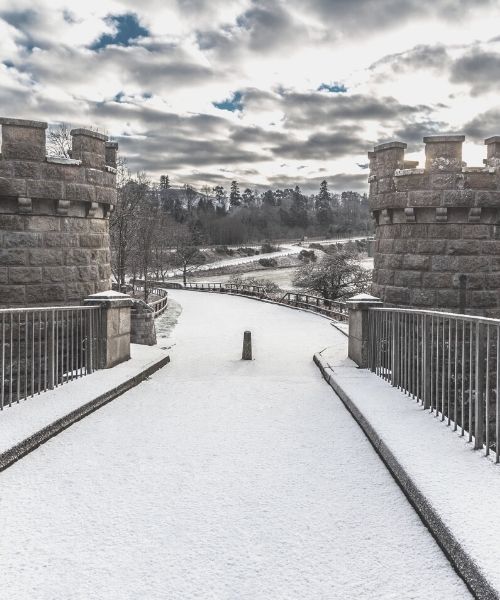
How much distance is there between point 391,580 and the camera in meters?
3.03

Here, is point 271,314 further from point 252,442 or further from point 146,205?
point 252,442

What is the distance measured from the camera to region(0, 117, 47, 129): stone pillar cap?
9078 millimetres

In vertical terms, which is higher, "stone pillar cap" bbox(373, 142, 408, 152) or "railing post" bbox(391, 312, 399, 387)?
"stone pillar cap" bbox(373, 142, 408, 152)

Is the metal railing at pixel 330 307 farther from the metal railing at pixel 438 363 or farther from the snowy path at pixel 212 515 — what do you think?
the snowy path at pixel 212 515

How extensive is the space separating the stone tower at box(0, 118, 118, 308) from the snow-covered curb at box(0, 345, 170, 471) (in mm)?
2152

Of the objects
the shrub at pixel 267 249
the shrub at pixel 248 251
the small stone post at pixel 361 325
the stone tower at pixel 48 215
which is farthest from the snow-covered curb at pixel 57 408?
the shrub at pixel 248 251

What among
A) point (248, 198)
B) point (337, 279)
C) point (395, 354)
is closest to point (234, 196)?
point (248, 198)

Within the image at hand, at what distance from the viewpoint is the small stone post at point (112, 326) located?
9109 millimetres

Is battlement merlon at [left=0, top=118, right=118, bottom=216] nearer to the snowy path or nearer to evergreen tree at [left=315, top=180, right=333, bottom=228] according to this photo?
the snowy path

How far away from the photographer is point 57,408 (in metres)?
6.25

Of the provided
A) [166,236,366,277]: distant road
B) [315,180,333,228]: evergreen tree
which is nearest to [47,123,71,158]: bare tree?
[166,236,366,277]: distant road

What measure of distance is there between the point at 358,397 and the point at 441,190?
5266 millimetres

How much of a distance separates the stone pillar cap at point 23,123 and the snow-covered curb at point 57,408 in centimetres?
455

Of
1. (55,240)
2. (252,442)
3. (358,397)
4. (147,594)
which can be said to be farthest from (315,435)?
(55,240)
